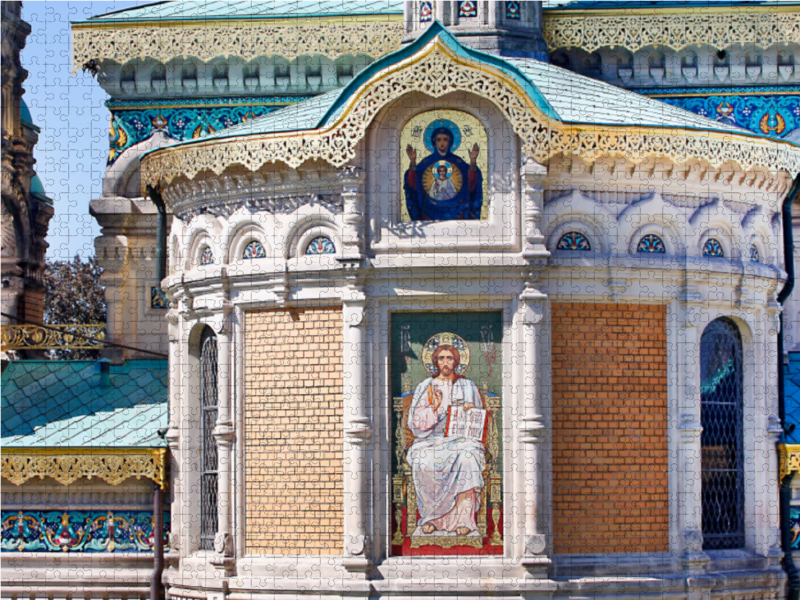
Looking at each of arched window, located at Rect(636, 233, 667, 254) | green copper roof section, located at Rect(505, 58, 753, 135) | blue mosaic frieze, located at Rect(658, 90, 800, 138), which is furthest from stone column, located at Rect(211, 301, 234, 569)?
blue mosaic frieze, located at Rect(658, 90, 800, 138)

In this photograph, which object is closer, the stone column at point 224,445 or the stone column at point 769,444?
the stone column at point 224,445

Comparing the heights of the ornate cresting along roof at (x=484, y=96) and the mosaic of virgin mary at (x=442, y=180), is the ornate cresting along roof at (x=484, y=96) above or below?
above

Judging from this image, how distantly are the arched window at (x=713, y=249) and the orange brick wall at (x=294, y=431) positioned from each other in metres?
5.24

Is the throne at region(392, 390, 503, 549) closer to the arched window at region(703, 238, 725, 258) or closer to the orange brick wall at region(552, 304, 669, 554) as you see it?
the orange brick wall at region(552, 304, 669, 554)

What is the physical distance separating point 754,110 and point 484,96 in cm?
770

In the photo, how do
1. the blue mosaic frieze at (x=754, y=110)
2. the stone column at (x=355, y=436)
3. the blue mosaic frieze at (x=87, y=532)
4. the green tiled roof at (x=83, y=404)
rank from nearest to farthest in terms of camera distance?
the stone column at (x=355, y=436) → the blue mosaic frieze at (x=87, y=532) → the green tiled roof at (x=83, y=404) → the blue mosaic frieze at (x=754, y=110)

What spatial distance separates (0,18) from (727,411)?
15.4 metres

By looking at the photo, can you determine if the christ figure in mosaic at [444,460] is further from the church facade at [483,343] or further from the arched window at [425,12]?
the arched window at [425,12]

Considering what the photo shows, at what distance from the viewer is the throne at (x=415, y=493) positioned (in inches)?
736

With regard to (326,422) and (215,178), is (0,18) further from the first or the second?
(326,422)

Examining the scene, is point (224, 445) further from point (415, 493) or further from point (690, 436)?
point (690, 436)

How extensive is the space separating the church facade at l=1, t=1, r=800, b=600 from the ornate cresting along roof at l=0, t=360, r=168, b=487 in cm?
154

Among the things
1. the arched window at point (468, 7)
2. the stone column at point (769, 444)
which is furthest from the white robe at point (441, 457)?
the arched window at point (468, 7)

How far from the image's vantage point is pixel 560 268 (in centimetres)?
1892
